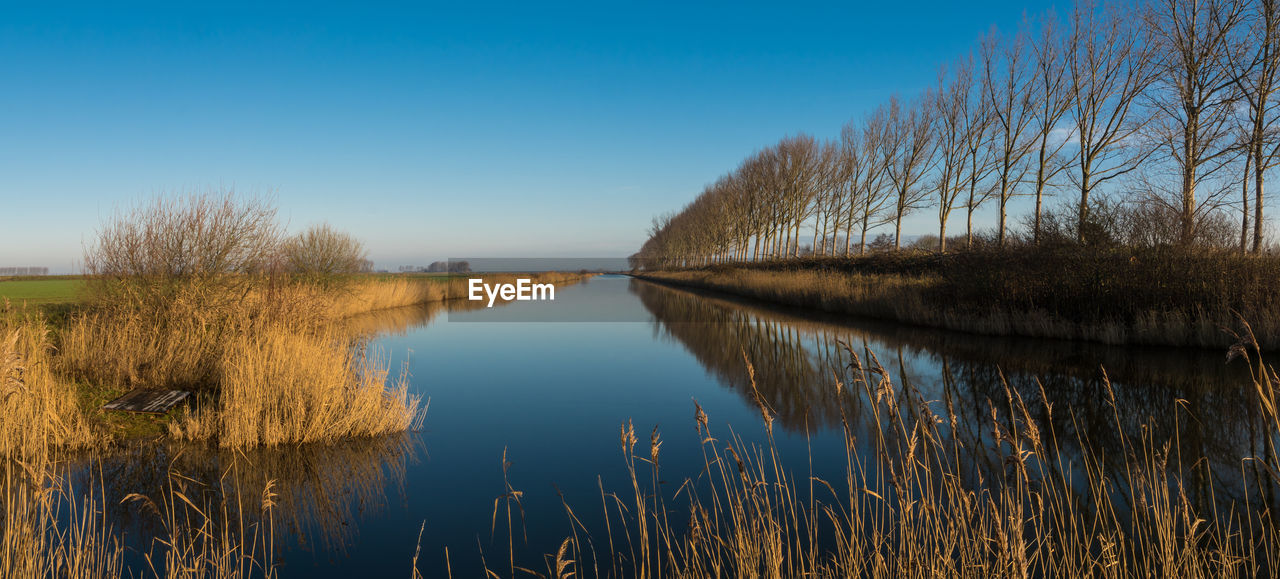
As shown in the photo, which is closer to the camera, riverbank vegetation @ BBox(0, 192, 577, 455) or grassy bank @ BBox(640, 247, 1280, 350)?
riverbank vegetation @ BBox(0, 192, 577, 455)

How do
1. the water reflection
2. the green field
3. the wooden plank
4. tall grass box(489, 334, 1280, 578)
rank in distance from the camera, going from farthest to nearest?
the green field, the wooden plank, the water reflection, tall grass box(489, 334, 1280, 578)

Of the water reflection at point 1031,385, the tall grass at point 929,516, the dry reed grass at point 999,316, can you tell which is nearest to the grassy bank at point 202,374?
the tall grass at point 929,516

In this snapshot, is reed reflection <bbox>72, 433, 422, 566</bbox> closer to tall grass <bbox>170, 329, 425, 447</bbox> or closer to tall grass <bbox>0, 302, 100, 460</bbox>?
tall grass <bbox>170, 329, 425, 447</bbox>

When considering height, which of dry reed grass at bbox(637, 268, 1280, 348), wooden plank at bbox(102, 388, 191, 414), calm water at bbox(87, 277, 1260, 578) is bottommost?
calm water at bbox(87, 277, 1260, 578)

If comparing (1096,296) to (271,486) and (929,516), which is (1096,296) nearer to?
(929,516)

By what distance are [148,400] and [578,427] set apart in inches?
185

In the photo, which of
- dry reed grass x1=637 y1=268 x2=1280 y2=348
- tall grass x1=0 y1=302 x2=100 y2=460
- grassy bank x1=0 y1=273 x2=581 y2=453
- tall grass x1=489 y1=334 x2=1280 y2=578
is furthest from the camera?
dry reed grass x1=637 y1=268 x2=1280 y2=348

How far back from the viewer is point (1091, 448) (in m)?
5.26

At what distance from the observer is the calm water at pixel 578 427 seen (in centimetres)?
406

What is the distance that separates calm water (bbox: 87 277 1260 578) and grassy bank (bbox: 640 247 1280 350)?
2.45 ft

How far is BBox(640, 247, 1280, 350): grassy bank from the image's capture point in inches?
404

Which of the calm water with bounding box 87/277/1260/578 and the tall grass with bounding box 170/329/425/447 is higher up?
the tall grass with bounding box 170/329/425/447

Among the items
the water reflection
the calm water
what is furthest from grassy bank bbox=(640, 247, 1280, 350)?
the calm water

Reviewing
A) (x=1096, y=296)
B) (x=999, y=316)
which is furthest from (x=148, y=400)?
(x=1096, y=296)
